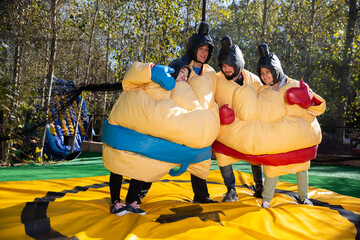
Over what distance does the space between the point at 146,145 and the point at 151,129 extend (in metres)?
0.12

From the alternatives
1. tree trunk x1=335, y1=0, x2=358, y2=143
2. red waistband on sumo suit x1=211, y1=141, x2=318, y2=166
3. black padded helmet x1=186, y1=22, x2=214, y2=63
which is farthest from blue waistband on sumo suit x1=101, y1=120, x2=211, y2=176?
tree trunk x1=335, y1=0, x2=358, y2=143

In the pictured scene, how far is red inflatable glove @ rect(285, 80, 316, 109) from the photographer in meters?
2.53

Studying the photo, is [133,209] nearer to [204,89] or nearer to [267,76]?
[204,89]

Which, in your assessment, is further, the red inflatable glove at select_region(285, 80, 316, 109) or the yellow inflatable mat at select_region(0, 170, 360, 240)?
the red inflatable glove at select_region(285, 80, 316, 109)

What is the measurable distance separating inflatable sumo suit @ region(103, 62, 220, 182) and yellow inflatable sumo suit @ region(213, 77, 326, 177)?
0.35 m

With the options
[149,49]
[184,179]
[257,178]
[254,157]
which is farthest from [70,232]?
[149,49]

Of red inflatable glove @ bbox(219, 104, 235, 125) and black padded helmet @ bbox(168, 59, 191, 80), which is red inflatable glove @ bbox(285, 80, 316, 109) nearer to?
red inflatable glove @ bbox(219, 104, 235, 125)

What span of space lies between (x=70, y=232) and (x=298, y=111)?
1.99 m

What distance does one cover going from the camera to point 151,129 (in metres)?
2.19

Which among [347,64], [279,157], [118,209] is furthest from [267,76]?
[347,64]

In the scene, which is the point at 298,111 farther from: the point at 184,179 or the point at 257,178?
the point at 184,179

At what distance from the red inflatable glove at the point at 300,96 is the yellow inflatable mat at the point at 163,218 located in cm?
84

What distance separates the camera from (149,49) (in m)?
8.69

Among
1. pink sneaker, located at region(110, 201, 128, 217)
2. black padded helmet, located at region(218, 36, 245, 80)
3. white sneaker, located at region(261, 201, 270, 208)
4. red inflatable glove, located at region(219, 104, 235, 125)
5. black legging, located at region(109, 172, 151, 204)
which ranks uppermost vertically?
black padded helmet, located at region(218, 36, 245, 80)
